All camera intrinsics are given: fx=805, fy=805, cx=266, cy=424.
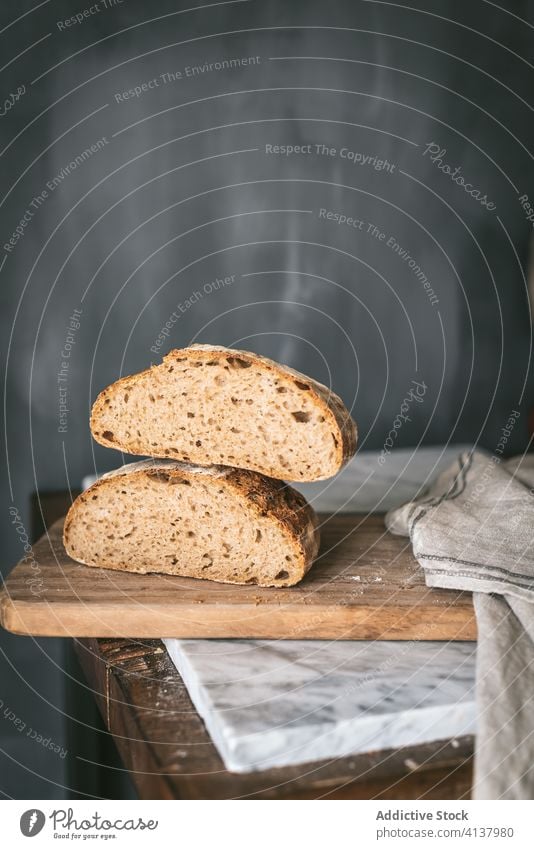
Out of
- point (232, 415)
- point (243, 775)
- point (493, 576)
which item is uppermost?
point (232, 415)

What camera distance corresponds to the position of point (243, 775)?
0.70 meters

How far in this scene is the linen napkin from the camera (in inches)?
29.0

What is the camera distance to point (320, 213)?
223cm

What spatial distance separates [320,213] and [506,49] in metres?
0.71

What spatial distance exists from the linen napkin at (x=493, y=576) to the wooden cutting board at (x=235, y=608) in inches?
1.5

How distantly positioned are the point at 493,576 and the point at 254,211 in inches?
58.4

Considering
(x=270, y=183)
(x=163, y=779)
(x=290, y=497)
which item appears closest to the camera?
(x=163, y=779)

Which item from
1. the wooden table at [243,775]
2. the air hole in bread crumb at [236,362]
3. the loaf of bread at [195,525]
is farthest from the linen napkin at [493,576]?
the air hole in bread crumb at [236,362]

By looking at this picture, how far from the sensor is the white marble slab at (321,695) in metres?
0.73

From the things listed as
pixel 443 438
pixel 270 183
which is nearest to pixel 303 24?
pixel 270 183

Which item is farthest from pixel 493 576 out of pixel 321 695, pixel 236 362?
pixel 236 362

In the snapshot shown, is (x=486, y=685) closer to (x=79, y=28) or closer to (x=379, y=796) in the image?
(x=379, y=796)

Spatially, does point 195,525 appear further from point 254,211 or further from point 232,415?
point 254,211
